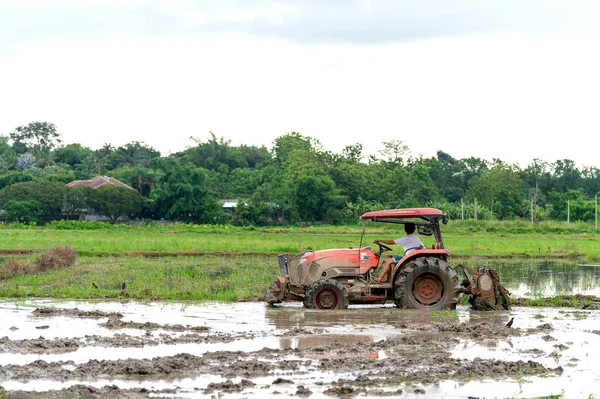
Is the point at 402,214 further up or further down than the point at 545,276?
further up

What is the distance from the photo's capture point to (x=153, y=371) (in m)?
8.62

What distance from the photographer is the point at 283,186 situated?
221ft

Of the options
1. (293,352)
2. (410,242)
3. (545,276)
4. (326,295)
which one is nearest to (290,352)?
(293,352)

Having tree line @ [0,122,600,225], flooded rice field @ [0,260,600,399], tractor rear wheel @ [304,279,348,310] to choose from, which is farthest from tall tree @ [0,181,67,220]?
tractor rear wheel @ [304,279,348,310]

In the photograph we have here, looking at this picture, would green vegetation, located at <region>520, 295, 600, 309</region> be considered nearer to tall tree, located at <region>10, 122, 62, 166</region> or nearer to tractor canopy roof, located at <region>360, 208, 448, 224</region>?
tractor canopy roof, located at <region>360, 208, 448, 224</region>

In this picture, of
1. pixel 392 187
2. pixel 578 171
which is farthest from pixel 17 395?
pixel 578 171

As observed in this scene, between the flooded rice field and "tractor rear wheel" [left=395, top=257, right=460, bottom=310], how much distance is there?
13.2 inches

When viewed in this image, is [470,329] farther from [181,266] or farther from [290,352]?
[181,266]

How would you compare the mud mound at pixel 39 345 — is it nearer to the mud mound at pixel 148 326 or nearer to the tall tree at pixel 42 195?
the mud mound at pixel 148 326

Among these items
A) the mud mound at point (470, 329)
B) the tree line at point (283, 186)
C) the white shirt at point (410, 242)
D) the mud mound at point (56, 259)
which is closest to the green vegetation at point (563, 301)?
the white shirt at point (410, 242)

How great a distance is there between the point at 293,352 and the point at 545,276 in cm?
1423

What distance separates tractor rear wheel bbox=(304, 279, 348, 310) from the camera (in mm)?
14000

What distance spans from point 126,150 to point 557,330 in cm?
8281

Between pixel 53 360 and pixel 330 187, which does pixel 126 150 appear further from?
pixel 53 360
